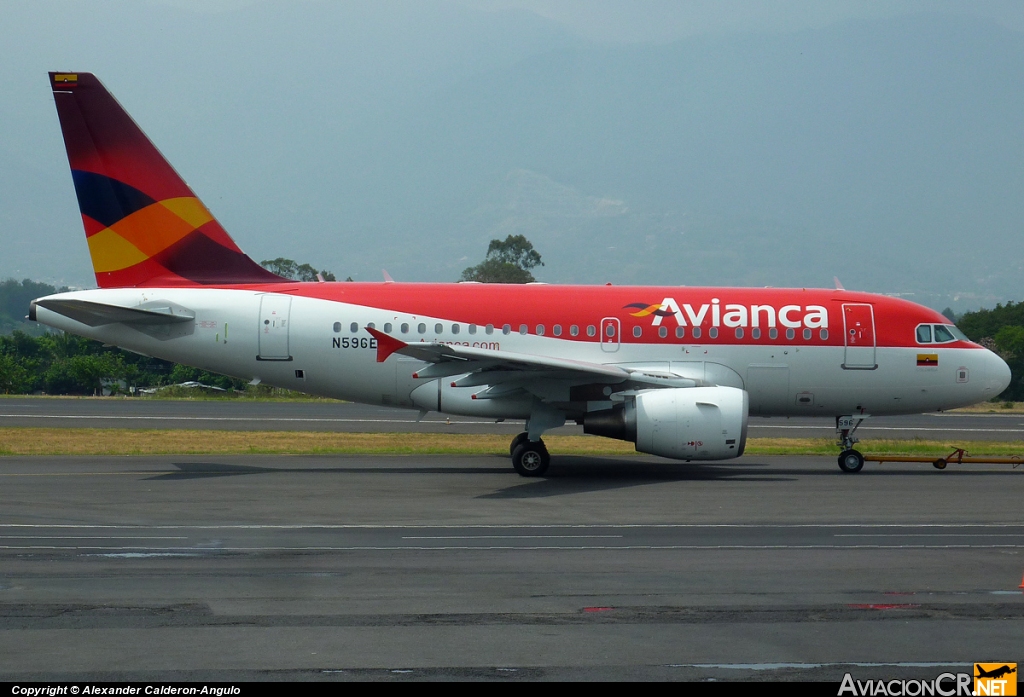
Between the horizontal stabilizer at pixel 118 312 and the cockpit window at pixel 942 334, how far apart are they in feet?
53.5

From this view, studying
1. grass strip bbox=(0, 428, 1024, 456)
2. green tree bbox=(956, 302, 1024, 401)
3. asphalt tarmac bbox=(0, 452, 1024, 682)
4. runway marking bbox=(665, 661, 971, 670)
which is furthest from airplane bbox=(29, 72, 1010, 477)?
green tree bbox=(956, 302, 1024, 401)

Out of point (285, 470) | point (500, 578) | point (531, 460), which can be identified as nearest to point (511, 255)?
point (285, 470)

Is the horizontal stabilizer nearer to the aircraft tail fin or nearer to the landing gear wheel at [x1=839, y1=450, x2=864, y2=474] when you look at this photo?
the aircraft tail fin

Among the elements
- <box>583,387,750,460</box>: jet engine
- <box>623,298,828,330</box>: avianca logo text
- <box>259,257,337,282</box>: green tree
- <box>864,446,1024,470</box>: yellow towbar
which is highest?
<box>259,257,337,282</box>: green tree

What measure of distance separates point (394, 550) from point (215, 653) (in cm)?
471

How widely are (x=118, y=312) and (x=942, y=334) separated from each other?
17.9 metres

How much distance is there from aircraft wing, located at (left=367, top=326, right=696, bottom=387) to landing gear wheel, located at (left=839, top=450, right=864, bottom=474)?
4429 millimetres

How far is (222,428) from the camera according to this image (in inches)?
1267

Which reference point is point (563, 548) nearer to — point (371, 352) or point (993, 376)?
point (371, 352)

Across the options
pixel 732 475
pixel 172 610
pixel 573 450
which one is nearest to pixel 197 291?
pixel 573 450

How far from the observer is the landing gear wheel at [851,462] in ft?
72.4

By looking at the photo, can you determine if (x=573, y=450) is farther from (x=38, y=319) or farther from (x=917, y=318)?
(x=38, y=319)

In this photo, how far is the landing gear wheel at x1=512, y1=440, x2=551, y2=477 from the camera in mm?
20984

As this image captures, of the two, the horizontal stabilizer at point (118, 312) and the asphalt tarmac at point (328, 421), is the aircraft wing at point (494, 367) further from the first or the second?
the asphalt tarmac at point (328, 421)
